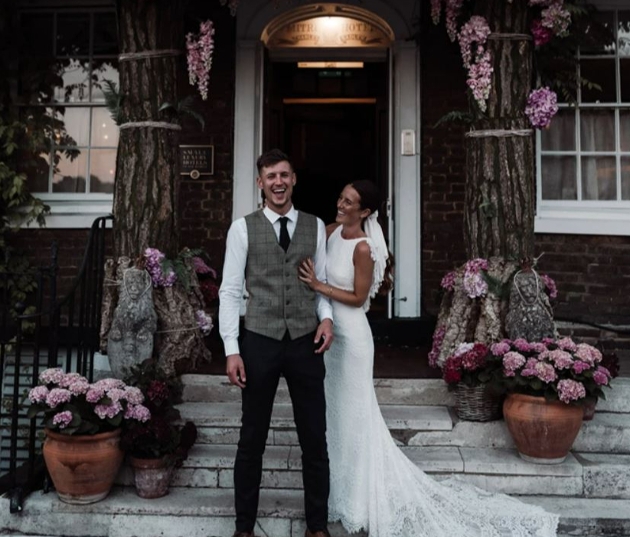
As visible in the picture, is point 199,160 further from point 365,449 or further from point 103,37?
point 365,449

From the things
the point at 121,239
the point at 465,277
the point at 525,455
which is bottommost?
the point at 525,455

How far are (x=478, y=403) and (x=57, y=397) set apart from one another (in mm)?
2604

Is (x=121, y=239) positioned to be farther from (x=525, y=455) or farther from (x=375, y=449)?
(x=525, y=455)

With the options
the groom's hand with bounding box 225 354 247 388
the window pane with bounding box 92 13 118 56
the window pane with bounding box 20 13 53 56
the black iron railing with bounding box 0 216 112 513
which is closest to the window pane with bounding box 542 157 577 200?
the black iron railing with bounding box 0 216 112 513

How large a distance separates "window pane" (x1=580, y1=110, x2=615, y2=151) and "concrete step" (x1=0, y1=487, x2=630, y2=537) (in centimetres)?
392

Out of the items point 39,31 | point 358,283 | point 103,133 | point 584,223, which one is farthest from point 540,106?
point 39,31

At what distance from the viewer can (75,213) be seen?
630cm

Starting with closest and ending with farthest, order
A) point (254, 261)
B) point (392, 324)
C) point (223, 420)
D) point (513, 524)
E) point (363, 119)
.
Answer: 1. point (254, 261)
2. point (513, 524)
3. point (223, 420)
4. point (392, 324)
5. point (363, 119)

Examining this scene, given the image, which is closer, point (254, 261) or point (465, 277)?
point (254, 261)

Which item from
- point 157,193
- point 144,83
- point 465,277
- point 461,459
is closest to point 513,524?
point 461,459

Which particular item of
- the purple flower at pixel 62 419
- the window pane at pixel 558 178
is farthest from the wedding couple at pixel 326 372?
the window pane at pixel 558 178

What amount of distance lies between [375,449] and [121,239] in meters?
2.47

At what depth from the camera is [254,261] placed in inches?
121

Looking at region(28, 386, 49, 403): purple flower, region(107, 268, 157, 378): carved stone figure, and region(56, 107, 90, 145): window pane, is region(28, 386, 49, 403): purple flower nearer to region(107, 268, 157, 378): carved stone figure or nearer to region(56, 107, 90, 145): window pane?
region(107, 268, 157, 378): carved stone figure
